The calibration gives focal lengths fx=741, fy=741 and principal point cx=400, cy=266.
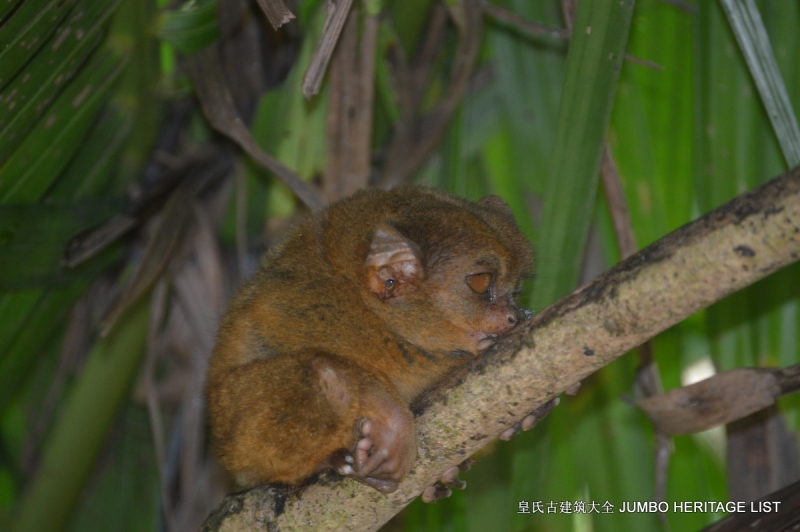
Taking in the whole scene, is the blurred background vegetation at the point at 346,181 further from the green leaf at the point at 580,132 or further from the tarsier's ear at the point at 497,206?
the tarsier's ear at the point at 497,206

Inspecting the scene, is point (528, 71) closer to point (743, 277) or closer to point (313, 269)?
point (313, 269)

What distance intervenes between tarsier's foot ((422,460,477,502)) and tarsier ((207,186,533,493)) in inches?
9.2

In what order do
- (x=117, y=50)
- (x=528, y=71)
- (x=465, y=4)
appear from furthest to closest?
(x=528, y=71) → (x=465, y=4) → (x=117, y=50)

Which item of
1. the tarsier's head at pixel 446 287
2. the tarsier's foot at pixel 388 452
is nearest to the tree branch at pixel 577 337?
the tarsier's foot at pixel 388 452

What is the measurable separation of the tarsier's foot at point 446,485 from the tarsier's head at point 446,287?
33 centimetres

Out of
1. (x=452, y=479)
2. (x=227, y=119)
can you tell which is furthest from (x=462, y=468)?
(x=227, y=119)

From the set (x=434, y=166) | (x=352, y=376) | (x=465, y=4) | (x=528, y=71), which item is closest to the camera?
(x=352, y=376)

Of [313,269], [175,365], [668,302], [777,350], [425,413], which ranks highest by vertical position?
[313,269]

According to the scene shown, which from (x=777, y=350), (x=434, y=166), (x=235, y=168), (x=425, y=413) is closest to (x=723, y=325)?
(x=777, y=350)

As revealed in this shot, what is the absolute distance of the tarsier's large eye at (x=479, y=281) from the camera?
213 cm

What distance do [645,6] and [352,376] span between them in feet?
6.86

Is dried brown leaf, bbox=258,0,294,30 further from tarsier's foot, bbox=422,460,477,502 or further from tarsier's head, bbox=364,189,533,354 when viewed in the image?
tarsier's foot, bbox=422,460,477,502

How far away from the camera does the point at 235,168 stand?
3779mm

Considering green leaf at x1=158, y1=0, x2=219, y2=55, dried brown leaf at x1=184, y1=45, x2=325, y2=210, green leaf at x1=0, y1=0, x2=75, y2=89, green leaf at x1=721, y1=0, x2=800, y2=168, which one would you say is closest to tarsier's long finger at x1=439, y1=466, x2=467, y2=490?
dried brown leaf at x1=184, y1=45, x2=325, y2=210
